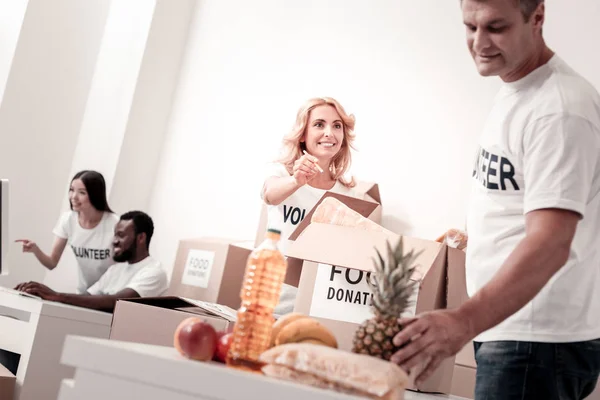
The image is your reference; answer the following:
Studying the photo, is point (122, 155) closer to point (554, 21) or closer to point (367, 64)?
point (367, 64)

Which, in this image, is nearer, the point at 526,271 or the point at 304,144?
the point at 526,271

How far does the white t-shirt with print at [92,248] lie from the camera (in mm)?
3896

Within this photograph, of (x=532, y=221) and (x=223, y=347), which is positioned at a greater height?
(x=532, y=221)

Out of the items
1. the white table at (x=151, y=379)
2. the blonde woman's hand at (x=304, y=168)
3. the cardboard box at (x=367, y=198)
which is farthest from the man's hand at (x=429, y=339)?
the cardboard box at (x=367, y=198)

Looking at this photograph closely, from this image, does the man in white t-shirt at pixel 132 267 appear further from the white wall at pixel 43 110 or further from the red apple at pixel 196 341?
the red apple at pixel 196 341

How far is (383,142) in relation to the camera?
3.50m

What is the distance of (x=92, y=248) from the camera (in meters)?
3.91

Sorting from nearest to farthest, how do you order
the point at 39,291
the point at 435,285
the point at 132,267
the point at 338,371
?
the point at 338,371
the point at 435,285
the point at 39,291
the point at 132,267

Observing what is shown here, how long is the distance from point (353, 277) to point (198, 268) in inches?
65.2

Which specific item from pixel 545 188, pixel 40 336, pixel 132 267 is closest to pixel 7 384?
pixel 40 336

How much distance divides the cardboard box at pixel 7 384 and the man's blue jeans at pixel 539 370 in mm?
2087

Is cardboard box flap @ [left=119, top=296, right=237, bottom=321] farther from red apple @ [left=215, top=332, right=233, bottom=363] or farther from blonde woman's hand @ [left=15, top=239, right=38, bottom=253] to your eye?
blonde woman's hand @ [left=15, top=239, right=38, bottom=253]

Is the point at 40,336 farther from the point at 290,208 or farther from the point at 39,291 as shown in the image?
the point at 290,208

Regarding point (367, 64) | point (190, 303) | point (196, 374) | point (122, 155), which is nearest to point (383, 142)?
point (367, 64)
